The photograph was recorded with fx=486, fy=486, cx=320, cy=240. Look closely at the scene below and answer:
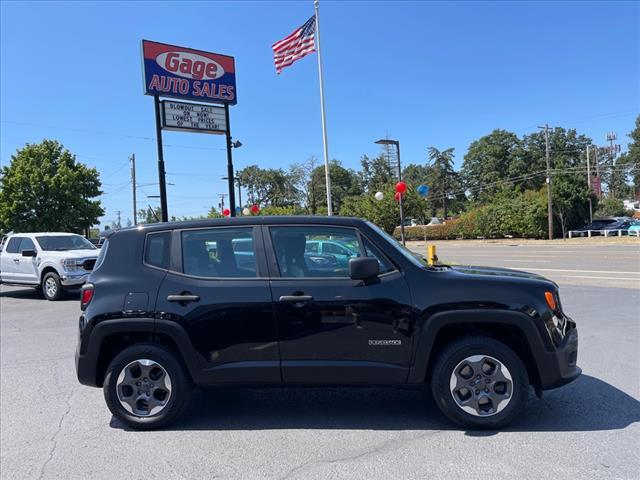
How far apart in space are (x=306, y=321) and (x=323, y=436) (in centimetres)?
92

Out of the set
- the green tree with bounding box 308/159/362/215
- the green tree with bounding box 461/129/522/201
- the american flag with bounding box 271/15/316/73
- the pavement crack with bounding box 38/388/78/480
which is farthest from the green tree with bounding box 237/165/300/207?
the pavement crack with bounding box 38/388/78/480

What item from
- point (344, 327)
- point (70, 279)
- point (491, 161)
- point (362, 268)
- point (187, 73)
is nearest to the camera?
point (362, 268)

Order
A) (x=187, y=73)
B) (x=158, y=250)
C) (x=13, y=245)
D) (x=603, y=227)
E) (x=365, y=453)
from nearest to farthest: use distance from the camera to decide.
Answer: (x=365, y=453), (x=158, y=250), (x=13, y=245), (x=187, y=73), (x=603, y=227)

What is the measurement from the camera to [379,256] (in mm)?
3988

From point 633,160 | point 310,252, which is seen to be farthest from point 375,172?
point 310,252

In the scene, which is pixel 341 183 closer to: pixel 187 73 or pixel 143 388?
pixel 187 73

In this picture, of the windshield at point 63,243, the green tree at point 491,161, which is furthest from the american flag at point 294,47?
the green tree at point 491,161

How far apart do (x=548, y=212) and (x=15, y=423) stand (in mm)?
44871

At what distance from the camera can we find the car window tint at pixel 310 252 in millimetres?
4023

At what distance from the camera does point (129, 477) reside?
132 inches

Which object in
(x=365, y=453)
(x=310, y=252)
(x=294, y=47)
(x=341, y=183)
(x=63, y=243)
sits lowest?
(x=365, y=453)

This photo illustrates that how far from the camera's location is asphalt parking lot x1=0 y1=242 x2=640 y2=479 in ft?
11.0

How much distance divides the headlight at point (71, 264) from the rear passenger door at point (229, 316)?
32.6ft

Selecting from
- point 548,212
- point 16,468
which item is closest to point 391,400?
point 16,468
